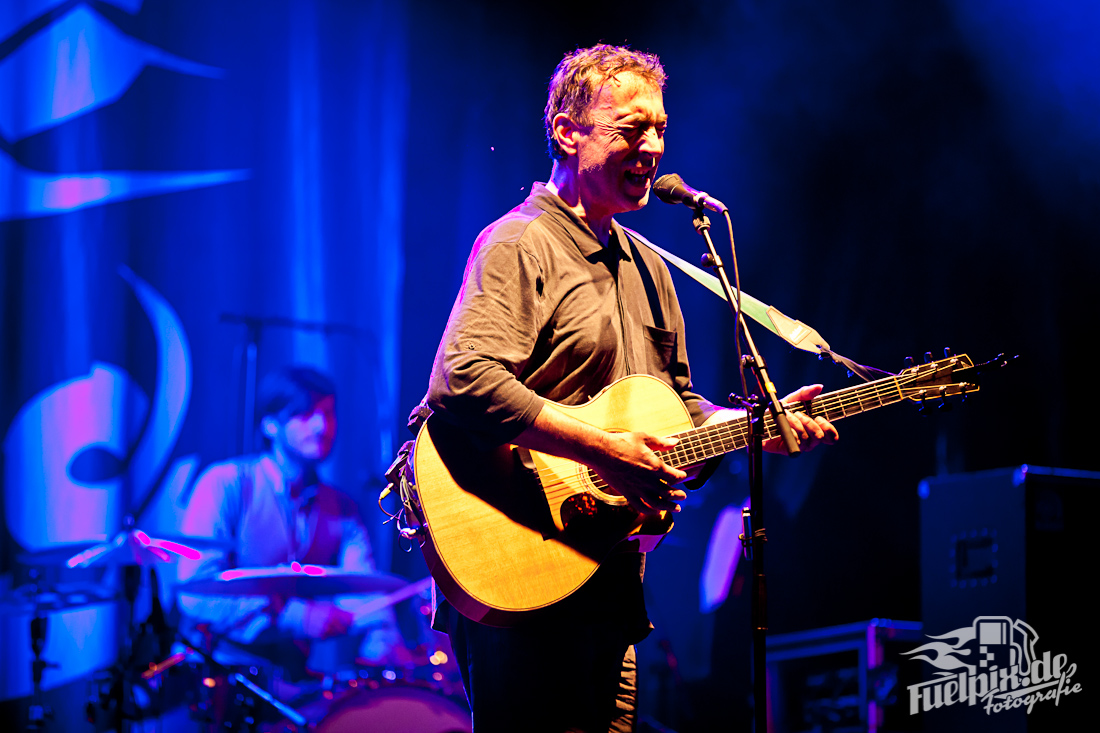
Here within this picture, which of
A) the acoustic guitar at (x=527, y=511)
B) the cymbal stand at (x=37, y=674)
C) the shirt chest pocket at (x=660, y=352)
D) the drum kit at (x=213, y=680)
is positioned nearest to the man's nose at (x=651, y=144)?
the shirt chest pocket at (x=660, y=352)

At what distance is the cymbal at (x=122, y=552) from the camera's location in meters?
3.98

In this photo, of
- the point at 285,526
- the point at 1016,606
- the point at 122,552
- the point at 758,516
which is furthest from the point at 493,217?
the point at 758,516

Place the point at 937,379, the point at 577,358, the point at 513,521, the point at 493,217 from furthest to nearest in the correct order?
the point at 493,217
the point at 937,379
the point at 577,358
the point at 513,521

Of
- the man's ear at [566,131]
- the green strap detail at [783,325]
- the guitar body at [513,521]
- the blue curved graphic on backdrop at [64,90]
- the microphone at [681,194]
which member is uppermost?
the blue curved graphic on backdrop at [64,90]

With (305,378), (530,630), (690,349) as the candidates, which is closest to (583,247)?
(530,630)

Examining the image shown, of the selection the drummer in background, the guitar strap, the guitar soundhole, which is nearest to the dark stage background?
the drummer in background

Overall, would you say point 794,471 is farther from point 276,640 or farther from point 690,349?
point 276,640

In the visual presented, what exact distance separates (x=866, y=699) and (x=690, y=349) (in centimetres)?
222

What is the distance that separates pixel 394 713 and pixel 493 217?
9.32 feet

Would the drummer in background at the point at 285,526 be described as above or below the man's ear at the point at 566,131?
below

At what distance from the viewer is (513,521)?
2.10 metres

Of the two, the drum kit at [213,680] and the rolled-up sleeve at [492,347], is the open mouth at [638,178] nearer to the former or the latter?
the rolled-up sleeve at [492,347]

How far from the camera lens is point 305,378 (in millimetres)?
4836

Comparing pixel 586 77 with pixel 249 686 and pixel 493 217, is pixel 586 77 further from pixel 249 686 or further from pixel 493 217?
pixel 249 686
